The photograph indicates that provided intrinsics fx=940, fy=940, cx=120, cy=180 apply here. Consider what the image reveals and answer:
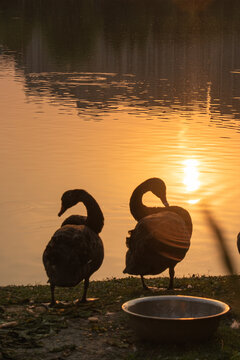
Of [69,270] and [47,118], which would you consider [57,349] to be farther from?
[47,118]

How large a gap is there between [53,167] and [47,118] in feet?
50.9

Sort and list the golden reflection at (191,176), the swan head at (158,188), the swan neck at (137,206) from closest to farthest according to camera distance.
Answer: the swan neck at (137,206) < the swan head at (158,188) < the golden reflection at (191,176)

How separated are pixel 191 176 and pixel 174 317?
19014 mm

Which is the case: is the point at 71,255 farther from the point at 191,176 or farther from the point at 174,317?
the point at 191,176

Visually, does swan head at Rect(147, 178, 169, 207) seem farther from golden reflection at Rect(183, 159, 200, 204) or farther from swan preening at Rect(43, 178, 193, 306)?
golden reflection at Rect(183, 159, 200, 204)

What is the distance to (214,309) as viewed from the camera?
12055 mm

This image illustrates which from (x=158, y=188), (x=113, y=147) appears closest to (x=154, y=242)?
(x=158, y=188)

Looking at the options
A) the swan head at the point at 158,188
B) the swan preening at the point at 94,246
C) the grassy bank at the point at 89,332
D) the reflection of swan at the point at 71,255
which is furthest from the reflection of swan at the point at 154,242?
the swan head at the point at 158,188

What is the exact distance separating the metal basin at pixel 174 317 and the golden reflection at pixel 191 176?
15.6 meters

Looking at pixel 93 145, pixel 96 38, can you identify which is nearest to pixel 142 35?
pixel 96 38

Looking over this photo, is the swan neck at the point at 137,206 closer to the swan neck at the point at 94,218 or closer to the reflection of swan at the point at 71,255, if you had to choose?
the swan neck at the point at 94,218

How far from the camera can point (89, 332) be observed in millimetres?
12547

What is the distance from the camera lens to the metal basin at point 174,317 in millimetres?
11633

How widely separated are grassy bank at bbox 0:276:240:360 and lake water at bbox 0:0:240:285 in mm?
1702
